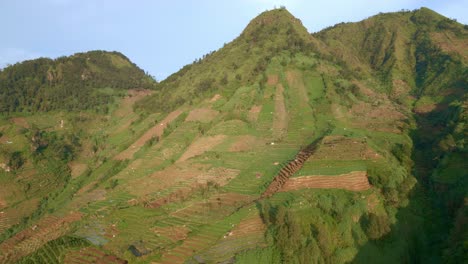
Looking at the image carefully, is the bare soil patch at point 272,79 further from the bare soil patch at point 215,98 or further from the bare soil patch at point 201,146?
the bare soil patch at point 201,146

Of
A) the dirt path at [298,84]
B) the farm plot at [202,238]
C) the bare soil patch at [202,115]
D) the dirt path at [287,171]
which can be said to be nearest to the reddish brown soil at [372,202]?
the dirt path at [287,171]

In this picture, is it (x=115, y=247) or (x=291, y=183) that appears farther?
(x=291, y=183)

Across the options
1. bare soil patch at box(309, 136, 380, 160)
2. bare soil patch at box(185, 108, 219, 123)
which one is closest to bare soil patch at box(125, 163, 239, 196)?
bare soil patch at box(309, 136, 380, 160)

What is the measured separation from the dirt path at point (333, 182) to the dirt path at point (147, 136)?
56.3 feet

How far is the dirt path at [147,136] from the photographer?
3552 cm

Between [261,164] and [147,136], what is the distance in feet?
47.9

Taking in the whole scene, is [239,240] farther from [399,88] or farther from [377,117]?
[399,88]

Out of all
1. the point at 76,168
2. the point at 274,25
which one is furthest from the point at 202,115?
the point at 274,25

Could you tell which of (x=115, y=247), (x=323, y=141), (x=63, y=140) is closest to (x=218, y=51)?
(x=63, y=140)

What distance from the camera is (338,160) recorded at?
23531mm

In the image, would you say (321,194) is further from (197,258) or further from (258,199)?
(197,258)

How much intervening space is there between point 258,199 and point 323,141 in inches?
279

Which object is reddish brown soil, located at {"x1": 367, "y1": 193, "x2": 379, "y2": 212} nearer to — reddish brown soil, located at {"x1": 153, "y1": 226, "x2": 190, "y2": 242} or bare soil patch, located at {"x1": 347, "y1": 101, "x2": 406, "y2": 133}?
reddish brown soil, located at {"x1": 153, "y1": 226, "x2": 190, "y2": 242}

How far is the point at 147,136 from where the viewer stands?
37.2 m
